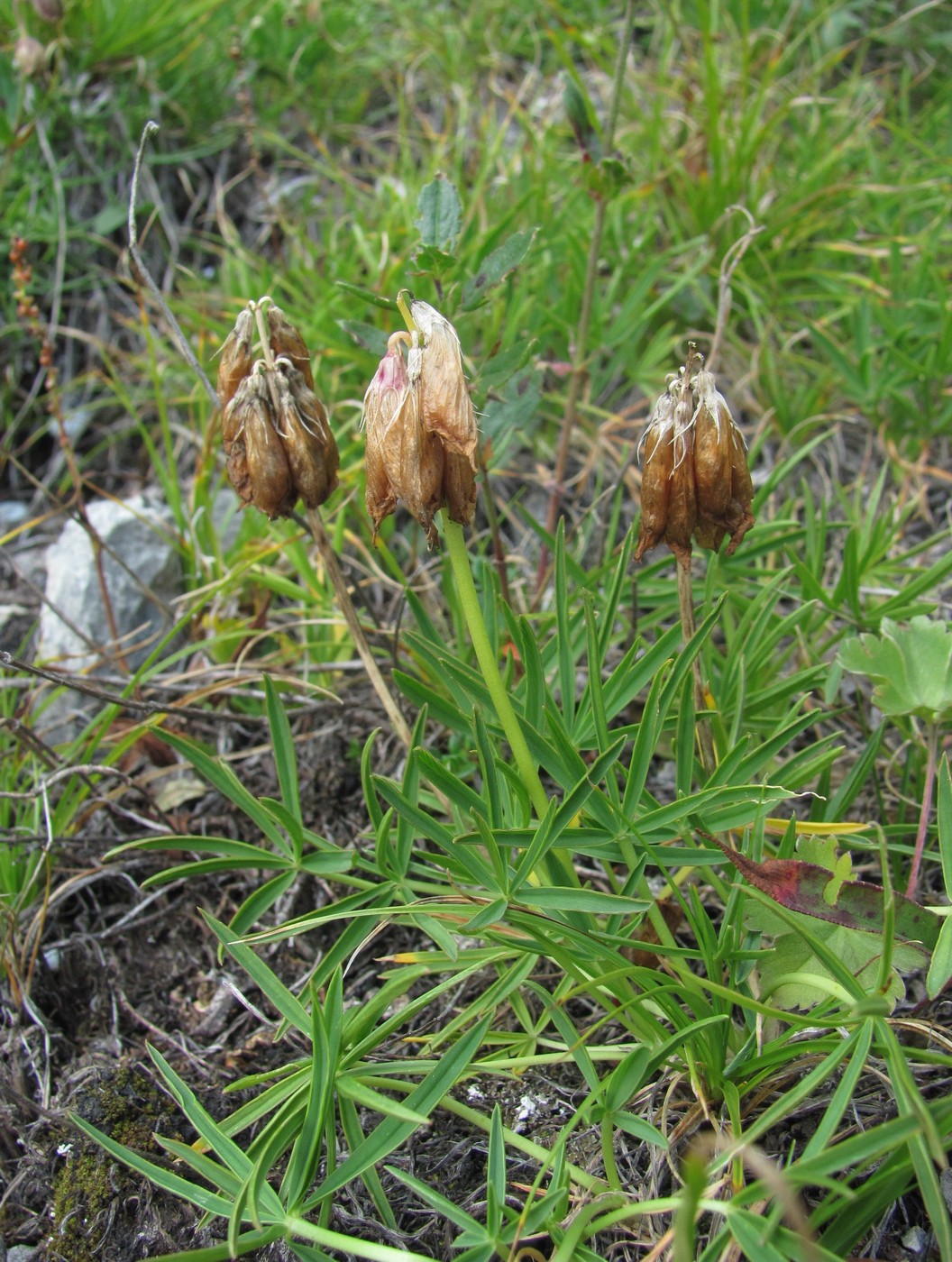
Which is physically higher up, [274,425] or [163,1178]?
[274,425]

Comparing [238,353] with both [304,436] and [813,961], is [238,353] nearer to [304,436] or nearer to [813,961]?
[304,436]

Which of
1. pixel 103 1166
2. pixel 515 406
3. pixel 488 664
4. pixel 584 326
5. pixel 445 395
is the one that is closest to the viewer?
pixel 445 395

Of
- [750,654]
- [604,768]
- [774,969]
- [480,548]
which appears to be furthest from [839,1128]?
[480,548]

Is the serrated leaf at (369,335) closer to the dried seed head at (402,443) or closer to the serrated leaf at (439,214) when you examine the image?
the serrated leaf at (439,214)

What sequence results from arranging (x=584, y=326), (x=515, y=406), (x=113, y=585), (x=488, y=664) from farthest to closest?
(x=113, y=585)
(x=584, y=326)
(x=515, y=406)
(x=488, y=664)

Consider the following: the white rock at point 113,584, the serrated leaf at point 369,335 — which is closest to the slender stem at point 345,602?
the serrated leaf at point 369,335

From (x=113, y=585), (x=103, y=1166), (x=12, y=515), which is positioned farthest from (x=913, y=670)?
(x=12, y=515)

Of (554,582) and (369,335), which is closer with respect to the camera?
(369,335)
